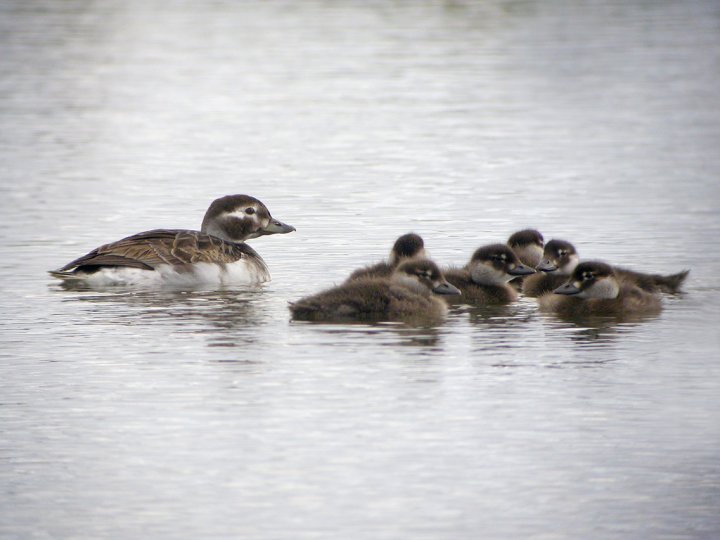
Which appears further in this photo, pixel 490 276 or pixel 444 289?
pixel 490 276

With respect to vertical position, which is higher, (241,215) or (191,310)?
(241,215)

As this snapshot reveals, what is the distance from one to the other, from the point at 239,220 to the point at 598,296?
307cm

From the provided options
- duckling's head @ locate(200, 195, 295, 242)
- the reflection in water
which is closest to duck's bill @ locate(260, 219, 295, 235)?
duckling's head @ locate(200, 195, 295, 242)

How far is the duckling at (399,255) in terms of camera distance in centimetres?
1108

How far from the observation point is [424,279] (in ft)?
34.1

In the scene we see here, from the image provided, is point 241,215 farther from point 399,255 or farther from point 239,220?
point 399,255

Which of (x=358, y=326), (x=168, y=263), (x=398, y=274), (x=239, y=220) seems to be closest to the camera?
(x=358, y=326)

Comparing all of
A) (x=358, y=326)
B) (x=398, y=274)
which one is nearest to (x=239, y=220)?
(x=398, y=274)

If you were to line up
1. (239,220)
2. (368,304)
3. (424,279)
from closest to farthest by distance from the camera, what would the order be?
(368,304), (424,279), (239,220)

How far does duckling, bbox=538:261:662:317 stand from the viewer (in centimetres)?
1037

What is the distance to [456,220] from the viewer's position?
553 inches

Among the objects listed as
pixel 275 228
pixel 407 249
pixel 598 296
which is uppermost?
pixel 275 228

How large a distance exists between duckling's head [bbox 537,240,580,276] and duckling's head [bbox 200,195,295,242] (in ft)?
6.58

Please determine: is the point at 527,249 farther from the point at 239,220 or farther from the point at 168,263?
the point at 168,263
